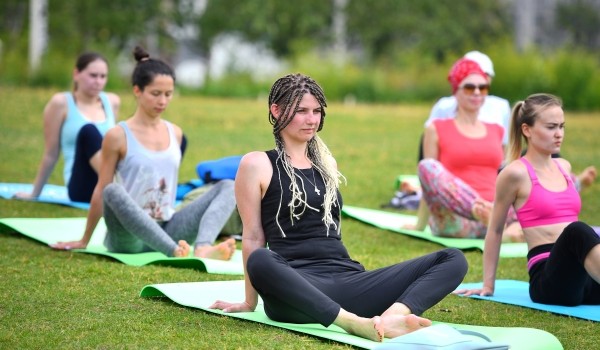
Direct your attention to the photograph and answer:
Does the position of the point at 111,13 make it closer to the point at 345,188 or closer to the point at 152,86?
the point at 345,188

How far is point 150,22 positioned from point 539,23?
26.5 meters

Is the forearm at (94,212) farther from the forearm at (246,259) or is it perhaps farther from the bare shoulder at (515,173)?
the bare shoulder at (515,173)

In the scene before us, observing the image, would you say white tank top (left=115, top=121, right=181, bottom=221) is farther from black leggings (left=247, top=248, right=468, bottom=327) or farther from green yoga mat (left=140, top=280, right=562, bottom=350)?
A: black leggings (left=247, top=248, right=468, bottom=327)

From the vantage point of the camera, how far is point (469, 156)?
9.23m

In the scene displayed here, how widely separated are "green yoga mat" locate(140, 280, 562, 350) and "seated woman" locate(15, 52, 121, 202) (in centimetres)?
397

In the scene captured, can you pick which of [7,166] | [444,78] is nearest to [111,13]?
[444,78]

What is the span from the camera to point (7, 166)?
13414mm

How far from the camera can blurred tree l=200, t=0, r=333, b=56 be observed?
36094 mm

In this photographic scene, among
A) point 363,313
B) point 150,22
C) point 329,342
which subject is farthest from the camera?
point 150,22

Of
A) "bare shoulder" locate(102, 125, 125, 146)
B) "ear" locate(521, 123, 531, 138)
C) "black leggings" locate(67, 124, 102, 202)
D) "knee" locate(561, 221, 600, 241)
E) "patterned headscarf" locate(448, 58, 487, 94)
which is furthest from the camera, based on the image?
"black leggings" locate(67, 124, 102, 202)

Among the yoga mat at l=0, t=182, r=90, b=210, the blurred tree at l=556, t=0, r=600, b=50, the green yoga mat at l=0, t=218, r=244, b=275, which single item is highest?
the blurred tree at l=556, t=0, r=600, b=50

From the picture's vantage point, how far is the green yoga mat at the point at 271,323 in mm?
4816

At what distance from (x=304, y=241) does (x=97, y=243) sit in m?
3.14

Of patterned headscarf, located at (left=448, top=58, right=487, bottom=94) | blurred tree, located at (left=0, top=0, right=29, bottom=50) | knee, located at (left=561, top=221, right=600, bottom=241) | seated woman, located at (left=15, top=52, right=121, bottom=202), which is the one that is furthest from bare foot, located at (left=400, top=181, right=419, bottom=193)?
blurred tree, located at (left=0, top=0, right=29, bottom=50)
